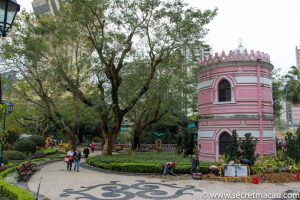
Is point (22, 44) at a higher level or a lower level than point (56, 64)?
higher

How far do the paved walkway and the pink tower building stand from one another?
6577mm

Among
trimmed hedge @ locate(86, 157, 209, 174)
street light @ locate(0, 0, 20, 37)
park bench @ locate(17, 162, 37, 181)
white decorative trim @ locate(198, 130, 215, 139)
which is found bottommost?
park bench @ locate(17, 162, 37, 181)

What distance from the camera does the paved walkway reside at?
1293cm

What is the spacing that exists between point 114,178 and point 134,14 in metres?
11.7

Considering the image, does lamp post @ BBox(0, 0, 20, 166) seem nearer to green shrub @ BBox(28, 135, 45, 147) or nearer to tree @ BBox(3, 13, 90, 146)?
tree @ BBox(3, 13, 90, 146)

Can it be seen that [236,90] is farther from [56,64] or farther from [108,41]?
[56,64]

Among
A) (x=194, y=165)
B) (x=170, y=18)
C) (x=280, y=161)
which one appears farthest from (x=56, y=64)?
(x=280, y=161)

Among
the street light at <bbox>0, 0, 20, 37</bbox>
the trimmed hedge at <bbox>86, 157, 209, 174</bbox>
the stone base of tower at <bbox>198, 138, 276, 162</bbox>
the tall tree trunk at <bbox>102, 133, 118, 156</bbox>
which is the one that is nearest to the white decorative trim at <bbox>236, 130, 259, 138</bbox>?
the stone base of tower at <bbox>198, 138, 276, 162</bbox>

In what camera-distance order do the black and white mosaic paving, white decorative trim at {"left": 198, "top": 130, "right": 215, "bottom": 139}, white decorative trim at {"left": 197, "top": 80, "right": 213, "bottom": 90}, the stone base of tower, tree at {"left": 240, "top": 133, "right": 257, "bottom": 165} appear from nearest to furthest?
1. the black and white mosaic paving
2. tree at {"left": 240, "top": 133, "right": 257, "bottom": 165}
3. the stone base of tower
4. white decorative trim at {"left": 198, "top": 130, "right": 215, "bottom": 139}
5. white decorative trim at {"left": 197, "top": 80, "right": 213, "bottom": 90}

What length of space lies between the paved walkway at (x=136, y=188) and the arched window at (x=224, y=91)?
802 cm

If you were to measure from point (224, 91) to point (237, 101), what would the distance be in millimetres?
1282

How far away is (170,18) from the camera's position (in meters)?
21.7

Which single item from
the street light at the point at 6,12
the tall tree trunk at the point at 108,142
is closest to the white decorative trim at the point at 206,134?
the tall tree trunk at the point at 108,142

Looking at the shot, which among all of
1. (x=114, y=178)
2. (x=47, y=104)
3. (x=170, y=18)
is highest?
(x=170, y=18)
